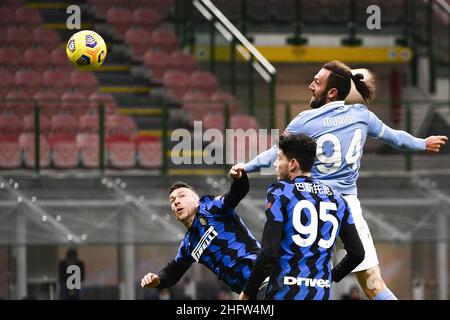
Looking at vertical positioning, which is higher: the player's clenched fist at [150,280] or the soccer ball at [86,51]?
the soccer ball at [86,51]

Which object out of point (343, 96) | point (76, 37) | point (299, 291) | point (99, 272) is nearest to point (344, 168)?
point (343, 96)

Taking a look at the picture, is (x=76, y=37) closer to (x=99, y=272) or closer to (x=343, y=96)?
(x=343, y=96)

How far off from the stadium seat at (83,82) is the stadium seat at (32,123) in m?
1.50

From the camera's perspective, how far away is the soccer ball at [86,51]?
11883 millimetres

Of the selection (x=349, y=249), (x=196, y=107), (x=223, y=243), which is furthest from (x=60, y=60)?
(x=349, y=249)

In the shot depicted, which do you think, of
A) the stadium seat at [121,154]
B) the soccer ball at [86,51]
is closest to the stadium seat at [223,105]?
the stadium seat at [121,154]

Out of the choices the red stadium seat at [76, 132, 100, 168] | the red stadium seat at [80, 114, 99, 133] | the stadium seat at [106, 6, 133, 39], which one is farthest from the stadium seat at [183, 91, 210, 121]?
the stadium seat at [106, 6, 133, 39]

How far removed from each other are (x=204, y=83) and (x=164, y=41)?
1.19 meters

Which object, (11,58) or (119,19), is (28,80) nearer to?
(11,58)

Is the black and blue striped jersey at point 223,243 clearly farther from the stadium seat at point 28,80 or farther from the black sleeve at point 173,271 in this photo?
the stadium seat at point 28,80

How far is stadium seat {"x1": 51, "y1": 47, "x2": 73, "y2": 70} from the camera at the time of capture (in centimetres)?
1802

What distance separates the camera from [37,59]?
18.0 m

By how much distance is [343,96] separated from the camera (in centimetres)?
840
